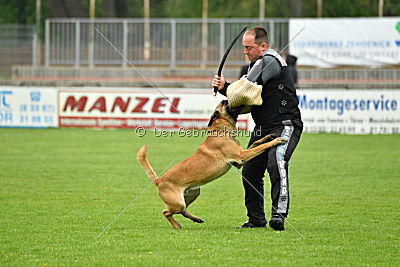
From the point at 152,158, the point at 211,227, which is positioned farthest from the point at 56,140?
the point at 211,227

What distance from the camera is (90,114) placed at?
71.9ft

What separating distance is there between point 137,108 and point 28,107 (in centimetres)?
328

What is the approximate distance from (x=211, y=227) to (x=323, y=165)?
6.46 metres

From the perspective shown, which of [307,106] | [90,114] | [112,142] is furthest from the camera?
[90,114]

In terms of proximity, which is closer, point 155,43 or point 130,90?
point 130,90

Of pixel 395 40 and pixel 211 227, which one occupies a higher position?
pixel 395 40

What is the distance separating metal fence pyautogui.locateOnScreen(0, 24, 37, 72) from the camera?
84.3ft

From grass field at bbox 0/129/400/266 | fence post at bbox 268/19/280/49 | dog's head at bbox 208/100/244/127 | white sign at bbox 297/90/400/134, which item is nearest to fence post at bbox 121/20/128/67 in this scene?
fence post at bbox 268/19/280/49

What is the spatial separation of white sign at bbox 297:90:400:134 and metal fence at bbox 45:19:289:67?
5024 mm

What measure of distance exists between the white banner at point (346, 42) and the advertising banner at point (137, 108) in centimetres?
500

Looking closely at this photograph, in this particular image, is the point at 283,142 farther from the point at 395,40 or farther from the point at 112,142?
Result: the point at 395,40

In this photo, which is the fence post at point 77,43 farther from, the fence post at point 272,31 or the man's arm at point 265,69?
the man's arm at point 265,69

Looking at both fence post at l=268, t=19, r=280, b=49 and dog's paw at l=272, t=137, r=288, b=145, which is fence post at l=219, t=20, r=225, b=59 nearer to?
fence post at l=268, t=19, r=280, b=49

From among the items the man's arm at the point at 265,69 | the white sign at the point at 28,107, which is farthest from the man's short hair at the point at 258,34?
the white sign at the point at 28,107
